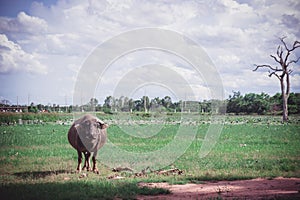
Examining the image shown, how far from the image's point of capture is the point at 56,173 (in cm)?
1096

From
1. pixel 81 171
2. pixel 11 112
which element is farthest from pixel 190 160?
pixel 11 112

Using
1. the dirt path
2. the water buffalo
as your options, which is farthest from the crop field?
the water buffalo

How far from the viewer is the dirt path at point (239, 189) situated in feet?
26.7

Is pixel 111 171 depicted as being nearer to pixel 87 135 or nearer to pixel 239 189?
pixel 87 135

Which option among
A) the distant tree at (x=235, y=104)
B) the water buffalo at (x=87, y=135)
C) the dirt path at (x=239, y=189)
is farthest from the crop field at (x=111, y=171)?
the distant tree at (x=235, y=104)

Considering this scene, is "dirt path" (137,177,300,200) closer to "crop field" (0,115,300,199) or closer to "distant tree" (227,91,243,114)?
"crop field" (0,115,300,199)

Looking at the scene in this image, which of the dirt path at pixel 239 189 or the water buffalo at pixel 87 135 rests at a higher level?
the water buffalo at pixel 87 135

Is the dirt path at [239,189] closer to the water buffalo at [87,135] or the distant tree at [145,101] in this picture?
→ the water buffalo at [87,135]

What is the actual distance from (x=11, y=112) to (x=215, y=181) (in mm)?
32316

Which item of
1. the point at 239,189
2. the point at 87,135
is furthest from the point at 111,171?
the point at 239,189

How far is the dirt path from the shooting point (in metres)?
8.14

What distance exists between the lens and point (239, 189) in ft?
29.3

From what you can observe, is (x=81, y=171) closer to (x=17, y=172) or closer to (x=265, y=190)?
(x=17, y=172)

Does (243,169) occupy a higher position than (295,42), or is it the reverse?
(295,42)
